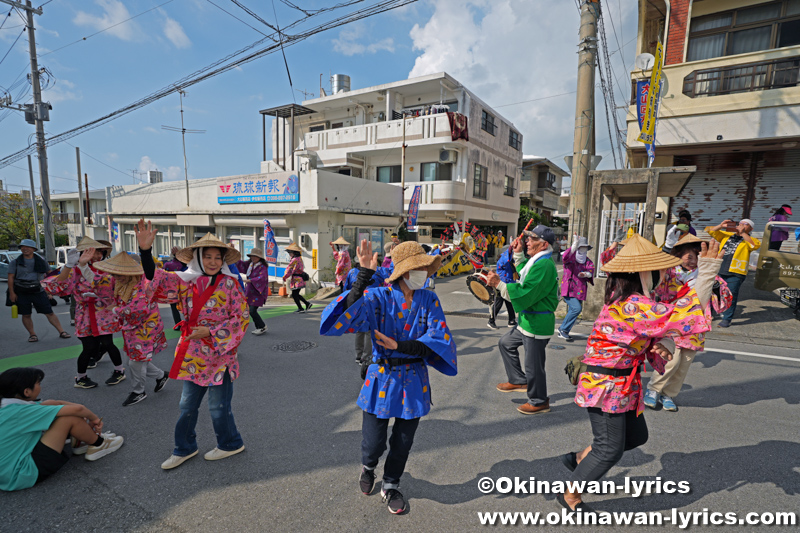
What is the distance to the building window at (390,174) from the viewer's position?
67.1 ft

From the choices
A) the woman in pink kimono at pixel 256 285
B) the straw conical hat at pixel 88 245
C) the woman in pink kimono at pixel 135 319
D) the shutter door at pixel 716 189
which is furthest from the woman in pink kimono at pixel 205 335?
the shutter door at pixel 716 189

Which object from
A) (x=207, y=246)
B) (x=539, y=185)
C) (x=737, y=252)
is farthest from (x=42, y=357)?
(x=539, y=185)

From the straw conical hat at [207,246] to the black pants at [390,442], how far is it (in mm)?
1741

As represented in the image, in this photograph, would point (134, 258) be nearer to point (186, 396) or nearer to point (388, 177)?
point (186, 396)

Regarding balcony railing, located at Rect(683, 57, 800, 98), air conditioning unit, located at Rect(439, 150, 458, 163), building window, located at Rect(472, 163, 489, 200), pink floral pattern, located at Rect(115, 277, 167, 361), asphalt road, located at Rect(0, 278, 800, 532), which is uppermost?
balcony railing, located at Rect(683, 57, 800, 98)

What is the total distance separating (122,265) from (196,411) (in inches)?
85.2

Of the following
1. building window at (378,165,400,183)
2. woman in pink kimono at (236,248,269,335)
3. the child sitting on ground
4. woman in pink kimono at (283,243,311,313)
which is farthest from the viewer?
building window at (378,165,400,183)

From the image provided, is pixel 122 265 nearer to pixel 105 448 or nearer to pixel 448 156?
pixel 105 448

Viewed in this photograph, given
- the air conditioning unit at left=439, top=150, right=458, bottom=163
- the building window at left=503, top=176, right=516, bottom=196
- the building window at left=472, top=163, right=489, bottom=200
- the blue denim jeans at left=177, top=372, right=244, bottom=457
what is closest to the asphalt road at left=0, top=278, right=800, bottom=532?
the blue denim jeans at left=177, top=372, right=244, bottom=457

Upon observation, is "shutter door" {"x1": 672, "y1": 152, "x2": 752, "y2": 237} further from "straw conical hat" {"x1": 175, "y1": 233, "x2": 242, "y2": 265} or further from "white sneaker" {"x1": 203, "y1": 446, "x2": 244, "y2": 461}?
"white sneaker" {"x1": 203, "y1": 446, "x2": 244, "y2": 461}

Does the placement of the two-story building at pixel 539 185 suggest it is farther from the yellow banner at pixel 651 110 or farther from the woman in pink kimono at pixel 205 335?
the woman in pink kimono at pixel 205 335

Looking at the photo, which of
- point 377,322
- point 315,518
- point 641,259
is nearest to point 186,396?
point 315,518

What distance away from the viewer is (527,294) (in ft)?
12.1

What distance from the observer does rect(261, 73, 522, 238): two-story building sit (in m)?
18.6
